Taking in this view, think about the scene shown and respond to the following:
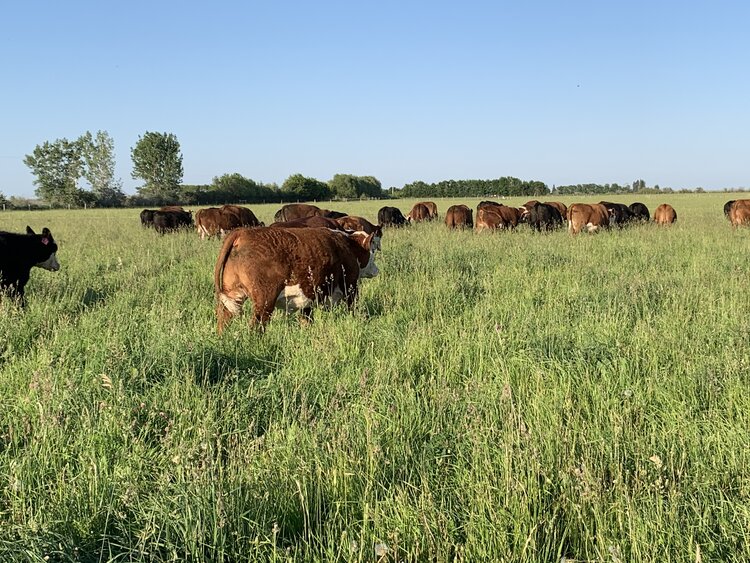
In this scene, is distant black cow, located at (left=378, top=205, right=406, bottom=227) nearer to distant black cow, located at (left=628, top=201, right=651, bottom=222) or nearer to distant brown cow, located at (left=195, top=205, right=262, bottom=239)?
distant brown cow, located at (left=195, top=205, right=262, bottom=239)

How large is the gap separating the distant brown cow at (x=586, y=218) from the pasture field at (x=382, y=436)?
546 inches

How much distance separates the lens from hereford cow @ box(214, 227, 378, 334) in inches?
220

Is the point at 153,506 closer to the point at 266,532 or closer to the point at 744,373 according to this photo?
the point at 266,532

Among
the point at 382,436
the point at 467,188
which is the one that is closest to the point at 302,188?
the point at 467,188

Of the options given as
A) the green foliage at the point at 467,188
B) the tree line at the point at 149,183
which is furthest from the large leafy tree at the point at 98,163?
the green foliage at the point at 467,188

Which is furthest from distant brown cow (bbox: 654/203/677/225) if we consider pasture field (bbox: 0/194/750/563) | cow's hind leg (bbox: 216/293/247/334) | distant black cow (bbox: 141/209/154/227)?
distant black cow (bbox: 141/209/154/227)

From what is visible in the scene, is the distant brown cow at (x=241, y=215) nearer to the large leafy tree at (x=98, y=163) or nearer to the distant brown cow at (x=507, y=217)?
the distant brown cow at (x=507, y=217)

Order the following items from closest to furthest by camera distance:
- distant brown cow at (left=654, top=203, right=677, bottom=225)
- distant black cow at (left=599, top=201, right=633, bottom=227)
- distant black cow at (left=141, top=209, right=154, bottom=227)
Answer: distant black cow at (left=599, top=201, right=633, bottom=227) → distant brown cow at (left=654, top=203, right=677, bottom=225) → distant black cow at (left=141, top=209, right=154, bottom=227)

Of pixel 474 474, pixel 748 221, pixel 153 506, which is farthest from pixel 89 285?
pixel 748 221

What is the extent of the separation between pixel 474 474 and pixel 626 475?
720mm

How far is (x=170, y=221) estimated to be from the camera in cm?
2245

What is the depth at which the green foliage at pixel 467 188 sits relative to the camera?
109350 mm

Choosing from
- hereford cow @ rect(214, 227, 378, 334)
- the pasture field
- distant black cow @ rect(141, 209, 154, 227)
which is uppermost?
distant black cow @ rect(141, 209, 154, 227)

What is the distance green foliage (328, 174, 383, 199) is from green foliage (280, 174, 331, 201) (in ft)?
16.9
